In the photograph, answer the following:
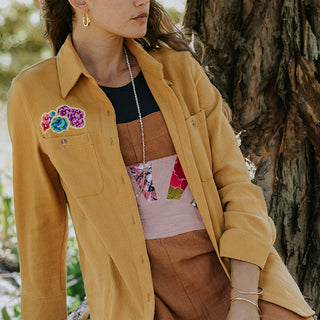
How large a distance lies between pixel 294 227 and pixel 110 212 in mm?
1193

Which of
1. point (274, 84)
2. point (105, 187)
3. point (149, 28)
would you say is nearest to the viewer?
point (105, 187)

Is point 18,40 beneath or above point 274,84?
beneath

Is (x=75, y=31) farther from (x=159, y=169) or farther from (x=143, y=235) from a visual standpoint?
(x=143, y=235)

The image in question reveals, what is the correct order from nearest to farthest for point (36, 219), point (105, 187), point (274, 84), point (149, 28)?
point (105, 187) → point (36, 219) → point (149, 28) → point (274, 84)

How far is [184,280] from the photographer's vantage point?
1854 mm

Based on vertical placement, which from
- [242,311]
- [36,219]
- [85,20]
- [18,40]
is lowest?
[18,40]

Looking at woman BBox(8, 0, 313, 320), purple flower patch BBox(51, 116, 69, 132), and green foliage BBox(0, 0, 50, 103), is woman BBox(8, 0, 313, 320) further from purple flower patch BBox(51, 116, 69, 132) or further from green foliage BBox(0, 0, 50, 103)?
green foliage BBox(0, 0, 50, 103)

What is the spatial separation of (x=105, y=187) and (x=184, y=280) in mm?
408

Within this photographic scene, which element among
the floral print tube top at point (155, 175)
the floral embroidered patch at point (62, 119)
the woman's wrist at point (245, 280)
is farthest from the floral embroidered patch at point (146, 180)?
the woman's wrist at point (245, 280)

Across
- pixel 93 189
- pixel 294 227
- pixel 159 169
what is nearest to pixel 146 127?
pixel 159 169

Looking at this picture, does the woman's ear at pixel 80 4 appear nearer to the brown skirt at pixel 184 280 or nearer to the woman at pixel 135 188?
the woman at pixel 135 188

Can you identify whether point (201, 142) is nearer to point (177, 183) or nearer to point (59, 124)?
point (177, 183)

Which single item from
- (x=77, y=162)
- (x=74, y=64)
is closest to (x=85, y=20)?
(x=74, y=64)

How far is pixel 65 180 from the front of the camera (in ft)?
6.04
